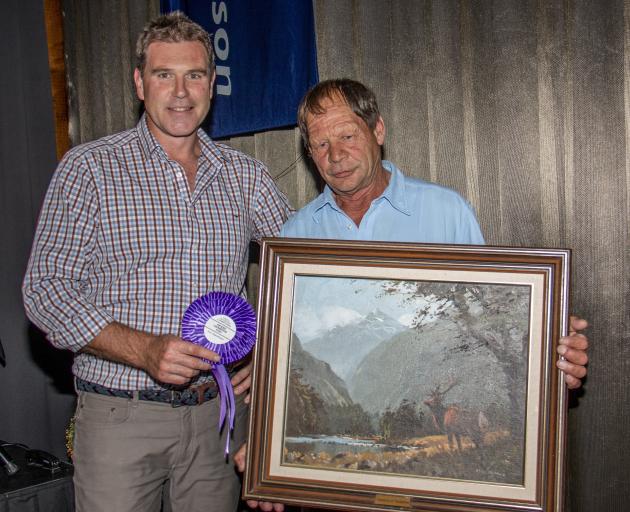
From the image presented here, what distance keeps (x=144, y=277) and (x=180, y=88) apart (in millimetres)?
535

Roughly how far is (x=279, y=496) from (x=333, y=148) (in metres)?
0.83

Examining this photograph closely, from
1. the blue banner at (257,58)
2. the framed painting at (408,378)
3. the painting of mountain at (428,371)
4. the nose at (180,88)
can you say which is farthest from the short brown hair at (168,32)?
the painting of mountain at (428,371)

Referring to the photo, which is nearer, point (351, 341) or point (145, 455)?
point (351, 341)

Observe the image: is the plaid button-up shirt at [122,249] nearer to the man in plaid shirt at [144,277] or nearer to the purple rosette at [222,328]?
the man in plaid shirt at [144,277]

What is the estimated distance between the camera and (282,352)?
141cm

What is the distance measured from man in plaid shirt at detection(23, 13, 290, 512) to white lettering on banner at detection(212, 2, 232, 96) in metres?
0.62

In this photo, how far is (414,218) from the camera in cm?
164

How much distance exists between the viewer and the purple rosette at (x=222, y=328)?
1495 millimetres

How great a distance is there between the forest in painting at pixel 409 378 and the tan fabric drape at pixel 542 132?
0.81 m

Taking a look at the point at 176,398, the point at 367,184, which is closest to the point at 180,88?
the point at 367,184

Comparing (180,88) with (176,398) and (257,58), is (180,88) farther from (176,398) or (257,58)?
(176,398)

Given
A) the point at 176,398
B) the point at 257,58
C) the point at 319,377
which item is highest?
the point at 257,58

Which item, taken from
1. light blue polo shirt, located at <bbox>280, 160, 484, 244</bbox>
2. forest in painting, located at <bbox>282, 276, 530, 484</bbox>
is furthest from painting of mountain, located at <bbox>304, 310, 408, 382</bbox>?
light blue polo shirt, located at <bbox>280, 160, 484, 244</bbox>

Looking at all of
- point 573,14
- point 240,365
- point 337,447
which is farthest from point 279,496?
point 573,14
